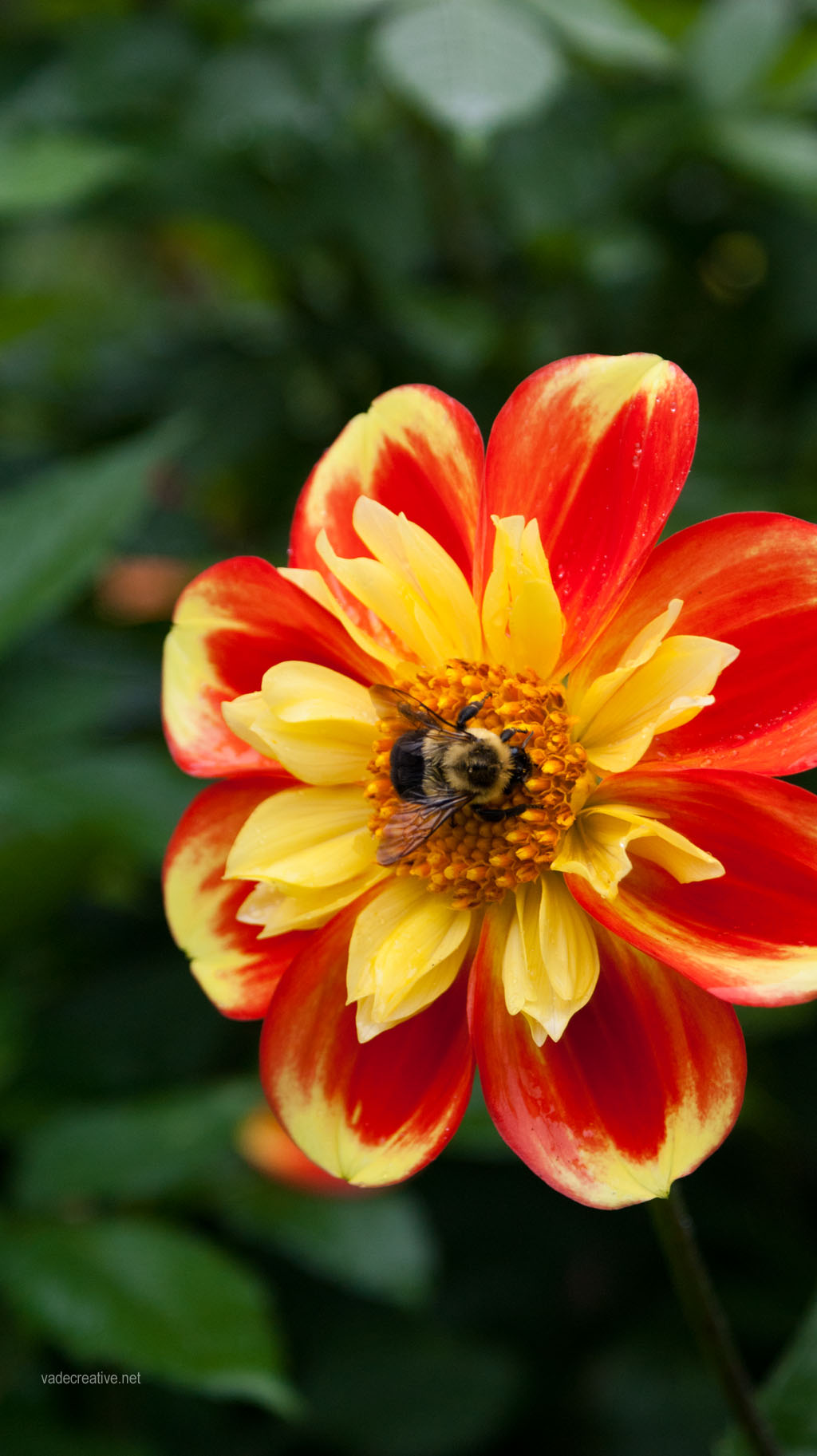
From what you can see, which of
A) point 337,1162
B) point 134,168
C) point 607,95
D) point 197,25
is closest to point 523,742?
point 337,1162

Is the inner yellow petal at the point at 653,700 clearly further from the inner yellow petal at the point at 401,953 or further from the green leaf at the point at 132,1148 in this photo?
the green leaf at the point at 132,1148

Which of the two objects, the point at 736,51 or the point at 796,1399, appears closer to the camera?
the point at 796,1399

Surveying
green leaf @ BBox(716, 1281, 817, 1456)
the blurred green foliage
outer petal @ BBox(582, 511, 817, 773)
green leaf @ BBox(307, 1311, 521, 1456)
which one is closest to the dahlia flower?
outer petal @ BBox(582, 511, 817, 773)

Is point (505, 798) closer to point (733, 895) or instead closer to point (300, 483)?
point (733, 895)

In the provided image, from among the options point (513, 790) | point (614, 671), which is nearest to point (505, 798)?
point (513, 790)

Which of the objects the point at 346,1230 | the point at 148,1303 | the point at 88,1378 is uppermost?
the point at 148,1303

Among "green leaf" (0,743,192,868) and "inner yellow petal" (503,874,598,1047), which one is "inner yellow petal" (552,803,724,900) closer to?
"inner yellow petal" (503,874,598,1047)

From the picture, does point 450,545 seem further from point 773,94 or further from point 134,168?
point 773,94
